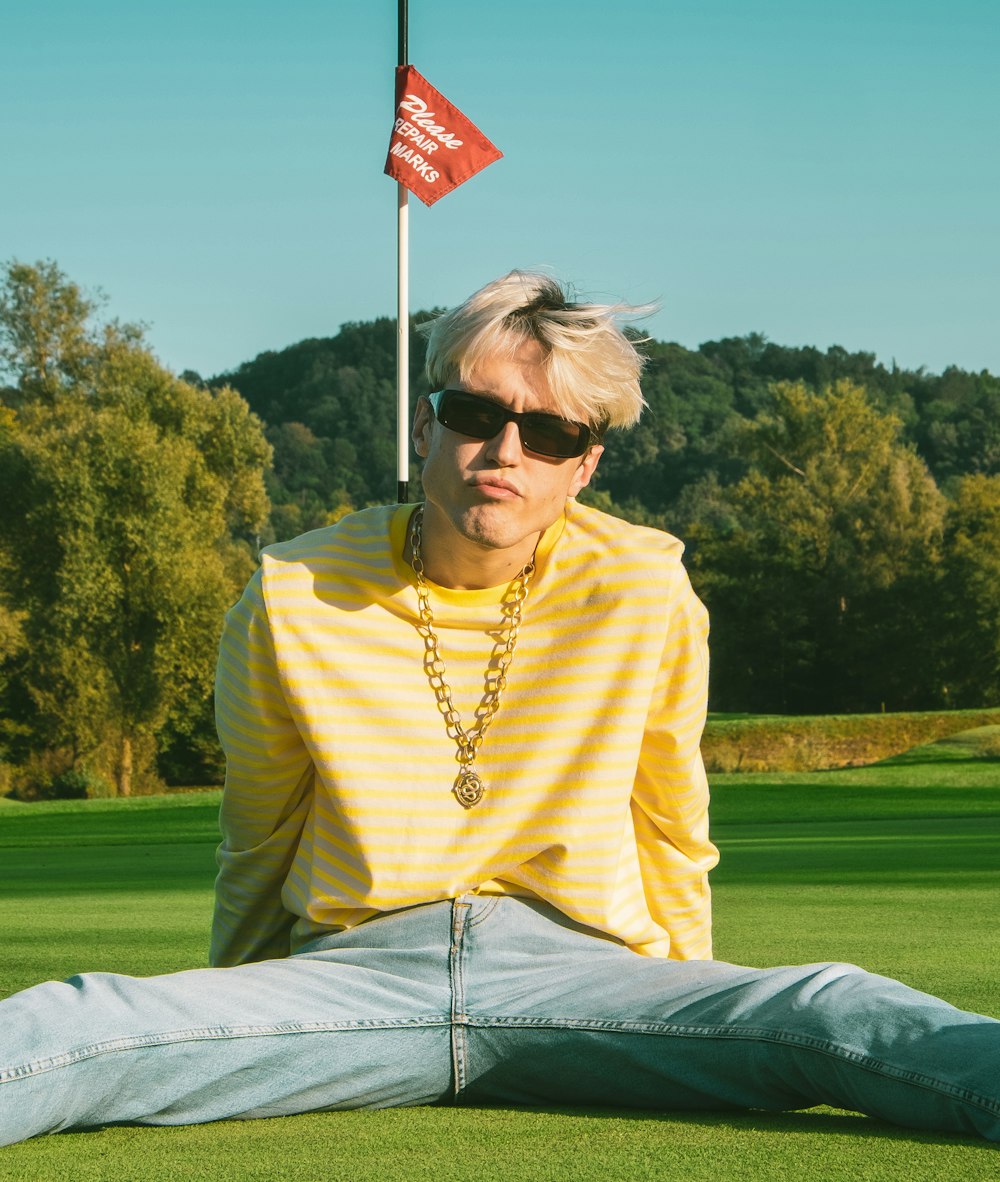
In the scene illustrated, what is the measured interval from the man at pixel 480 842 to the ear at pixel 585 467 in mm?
11

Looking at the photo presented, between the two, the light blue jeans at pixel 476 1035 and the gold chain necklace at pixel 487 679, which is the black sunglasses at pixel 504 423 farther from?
the light blue jeans at pixel 476 1035

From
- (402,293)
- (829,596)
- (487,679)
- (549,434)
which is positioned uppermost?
(402,293)

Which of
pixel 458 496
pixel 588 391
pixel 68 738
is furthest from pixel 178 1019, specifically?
pixel 68 738

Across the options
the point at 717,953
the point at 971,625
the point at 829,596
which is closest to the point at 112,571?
the point at 829,596

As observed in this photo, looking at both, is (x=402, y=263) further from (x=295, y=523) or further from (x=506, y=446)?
(x=295, y=523)

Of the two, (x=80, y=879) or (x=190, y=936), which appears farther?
(x=80, y=879)

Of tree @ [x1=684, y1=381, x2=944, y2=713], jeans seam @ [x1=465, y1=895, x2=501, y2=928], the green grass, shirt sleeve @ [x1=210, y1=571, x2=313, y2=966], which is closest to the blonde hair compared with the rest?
shirt sleeve @ [x1=210, y1=571, x2=313, y2=966]

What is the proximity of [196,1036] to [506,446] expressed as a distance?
1221mm

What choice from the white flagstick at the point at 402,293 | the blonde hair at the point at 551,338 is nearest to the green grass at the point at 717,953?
the blonde hair at the point at 551,338

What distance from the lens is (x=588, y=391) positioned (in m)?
3.04

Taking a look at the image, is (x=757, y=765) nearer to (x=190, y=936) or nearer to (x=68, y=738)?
(x=68, y=738)

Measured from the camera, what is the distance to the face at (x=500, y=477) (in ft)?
9.78

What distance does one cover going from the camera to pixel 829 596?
50969 millimetres

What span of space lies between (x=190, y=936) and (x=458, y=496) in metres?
2.77
